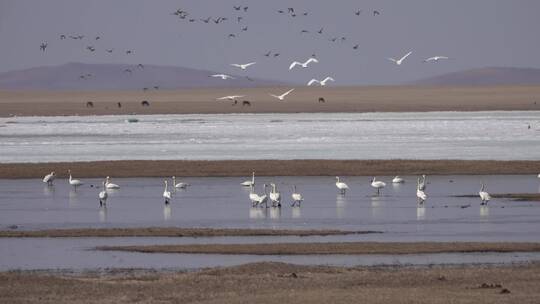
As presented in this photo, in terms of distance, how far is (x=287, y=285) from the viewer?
1521 cm

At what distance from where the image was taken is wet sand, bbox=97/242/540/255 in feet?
62.3

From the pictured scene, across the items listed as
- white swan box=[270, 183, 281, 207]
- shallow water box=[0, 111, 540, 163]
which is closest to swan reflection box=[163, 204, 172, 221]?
white swan box=[270, 183, 281, 207]

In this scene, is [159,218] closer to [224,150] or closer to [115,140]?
[224,150]

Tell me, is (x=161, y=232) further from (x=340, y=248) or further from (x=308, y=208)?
(x=308, y=208)

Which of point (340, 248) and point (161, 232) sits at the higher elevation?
point (161, 232)

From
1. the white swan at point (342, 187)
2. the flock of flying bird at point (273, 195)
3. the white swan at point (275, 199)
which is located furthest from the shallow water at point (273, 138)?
the white swan at point (275, 199)

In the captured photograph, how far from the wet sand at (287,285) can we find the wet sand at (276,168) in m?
17.5

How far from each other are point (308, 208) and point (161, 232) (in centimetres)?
473

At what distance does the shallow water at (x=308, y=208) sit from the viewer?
22297 millimetres

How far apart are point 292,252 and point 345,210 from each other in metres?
6.33

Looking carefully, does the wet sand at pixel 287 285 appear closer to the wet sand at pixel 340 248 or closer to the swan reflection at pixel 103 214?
the wet sand at pixel 340 248

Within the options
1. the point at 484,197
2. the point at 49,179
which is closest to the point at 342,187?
the point at 484,197

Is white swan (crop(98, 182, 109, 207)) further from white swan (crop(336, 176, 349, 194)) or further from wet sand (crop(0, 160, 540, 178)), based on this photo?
wet sand (crop(0, 160, 540, 178))

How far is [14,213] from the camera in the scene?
25594mm
